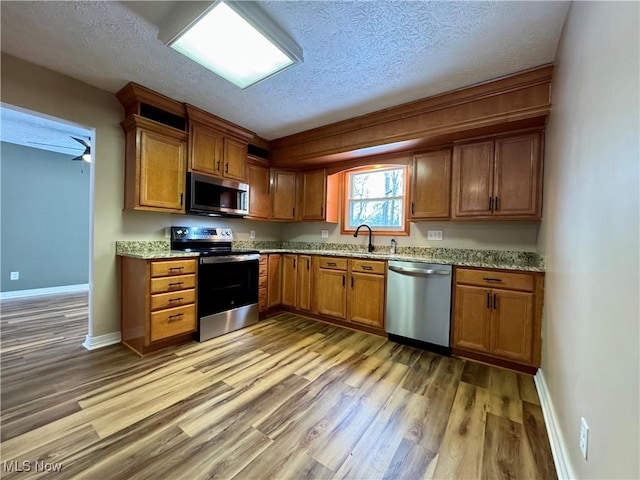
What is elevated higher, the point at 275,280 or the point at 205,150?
the point at 205,150

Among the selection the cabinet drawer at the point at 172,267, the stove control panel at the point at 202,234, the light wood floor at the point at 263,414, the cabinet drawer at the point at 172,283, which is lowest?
the light wood floor at the point at 263,414

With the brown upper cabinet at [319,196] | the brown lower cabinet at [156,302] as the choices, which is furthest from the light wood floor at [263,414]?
the brown upper cabinet at [319,196]

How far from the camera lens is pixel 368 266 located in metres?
3.05

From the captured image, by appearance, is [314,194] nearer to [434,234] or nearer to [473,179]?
[434,234]

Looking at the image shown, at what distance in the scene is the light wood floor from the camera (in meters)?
1.31

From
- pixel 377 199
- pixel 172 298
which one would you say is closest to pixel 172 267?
pixel 172 298

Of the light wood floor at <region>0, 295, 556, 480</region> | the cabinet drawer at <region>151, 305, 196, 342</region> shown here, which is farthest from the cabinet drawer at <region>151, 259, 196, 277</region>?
the light wood floor at <region>0, 295, 556, 480</region>

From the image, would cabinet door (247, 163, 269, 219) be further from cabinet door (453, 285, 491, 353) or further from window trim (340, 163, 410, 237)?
cabinet door (453, 285, 491, 353)

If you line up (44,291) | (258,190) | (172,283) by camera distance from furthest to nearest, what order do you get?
(44,291) < (258,190) < (172,283)

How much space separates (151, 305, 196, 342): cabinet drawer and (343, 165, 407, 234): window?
2.29 m

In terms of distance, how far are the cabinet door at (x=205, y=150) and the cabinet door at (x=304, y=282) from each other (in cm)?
154

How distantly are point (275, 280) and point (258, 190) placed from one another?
1.33 metres

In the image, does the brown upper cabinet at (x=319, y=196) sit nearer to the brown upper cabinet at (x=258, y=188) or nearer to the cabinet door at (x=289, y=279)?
the brown upper cabinet at (x=258, y=188)

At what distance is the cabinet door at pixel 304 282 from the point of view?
3.56m
